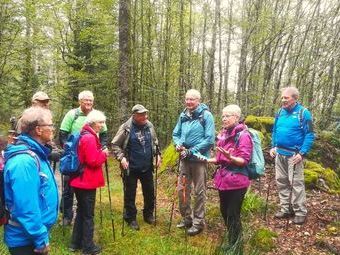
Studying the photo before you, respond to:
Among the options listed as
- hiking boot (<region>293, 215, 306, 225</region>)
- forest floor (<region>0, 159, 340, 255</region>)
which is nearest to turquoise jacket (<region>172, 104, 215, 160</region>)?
forest floor (<region>0, 159, 340, 255</region>)

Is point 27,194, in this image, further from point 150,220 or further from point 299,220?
point 299,220

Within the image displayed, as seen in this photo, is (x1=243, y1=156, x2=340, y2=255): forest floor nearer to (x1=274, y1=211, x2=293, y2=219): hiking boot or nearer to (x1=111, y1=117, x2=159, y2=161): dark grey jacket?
(x1=274, y1=211, x2=293, y2=219): hiking boot

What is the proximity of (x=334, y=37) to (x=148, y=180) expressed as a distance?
14.8 ft

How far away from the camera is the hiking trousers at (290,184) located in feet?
21.9

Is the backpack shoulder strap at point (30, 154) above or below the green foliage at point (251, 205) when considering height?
above

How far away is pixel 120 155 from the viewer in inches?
242

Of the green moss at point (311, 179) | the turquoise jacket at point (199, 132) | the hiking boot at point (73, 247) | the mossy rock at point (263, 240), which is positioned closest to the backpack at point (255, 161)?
the turquoise jacket at point (199, 132)

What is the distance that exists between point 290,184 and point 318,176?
6.60 ft

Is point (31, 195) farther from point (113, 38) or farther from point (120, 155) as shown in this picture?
point (113, 38)

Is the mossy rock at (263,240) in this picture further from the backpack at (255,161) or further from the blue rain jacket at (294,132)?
the blue rain jacket at (294,132)

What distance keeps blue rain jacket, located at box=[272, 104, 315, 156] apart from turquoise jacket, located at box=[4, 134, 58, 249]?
177 inches

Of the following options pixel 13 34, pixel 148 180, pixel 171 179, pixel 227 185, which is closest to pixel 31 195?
pixel 227 185

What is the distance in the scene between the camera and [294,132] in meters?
6.62

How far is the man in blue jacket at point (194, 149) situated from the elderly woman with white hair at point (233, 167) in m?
0.62
